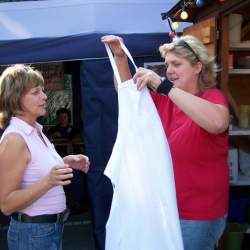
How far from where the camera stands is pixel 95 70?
14.2 feet

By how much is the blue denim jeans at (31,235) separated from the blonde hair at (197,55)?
3.43 feet

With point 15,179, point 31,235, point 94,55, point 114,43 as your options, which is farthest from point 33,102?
point 94,55

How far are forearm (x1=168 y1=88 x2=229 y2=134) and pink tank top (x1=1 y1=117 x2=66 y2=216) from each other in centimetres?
70

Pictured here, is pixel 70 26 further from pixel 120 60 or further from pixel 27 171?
pixel 27 171

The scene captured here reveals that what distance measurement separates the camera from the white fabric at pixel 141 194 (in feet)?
5.96

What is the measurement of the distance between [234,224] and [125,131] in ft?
8.09

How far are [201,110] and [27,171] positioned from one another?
87 centimetres

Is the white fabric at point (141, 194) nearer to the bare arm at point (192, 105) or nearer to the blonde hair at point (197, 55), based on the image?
the bare arm at point (192, 105)

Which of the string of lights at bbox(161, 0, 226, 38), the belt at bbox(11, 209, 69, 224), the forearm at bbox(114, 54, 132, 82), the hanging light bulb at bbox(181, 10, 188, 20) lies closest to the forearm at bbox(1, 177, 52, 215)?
the belt at bbox(11, 209, 69, 224)

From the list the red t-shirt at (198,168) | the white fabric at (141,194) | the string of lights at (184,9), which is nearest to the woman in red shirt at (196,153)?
the red t-shirt at (198,168)

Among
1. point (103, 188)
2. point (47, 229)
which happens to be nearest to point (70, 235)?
point (103, 188)

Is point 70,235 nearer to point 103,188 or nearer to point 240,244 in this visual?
point 103,188

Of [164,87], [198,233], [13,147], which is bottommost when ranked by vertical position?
[198,233]

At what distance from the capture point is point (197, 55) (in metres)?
2.20
